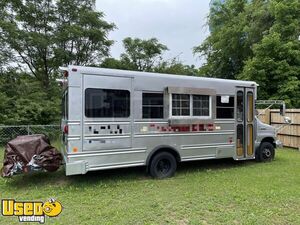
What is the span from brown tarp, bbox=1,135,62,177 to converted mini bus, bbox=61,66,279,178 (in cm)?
36

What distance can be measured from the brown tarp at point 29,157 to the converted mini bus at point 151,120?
0.36m

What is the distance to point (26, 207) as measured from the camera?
15.7ft

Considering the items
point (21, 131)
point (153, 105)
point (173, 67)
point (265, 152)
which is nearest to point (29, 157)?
point (153, 105)

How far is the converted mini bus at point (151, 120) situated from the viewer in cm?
567

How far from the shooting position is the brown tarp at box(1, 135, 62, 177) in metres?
5.73

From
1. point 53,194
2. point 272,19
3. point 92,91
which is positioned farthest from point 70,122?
point 272,19

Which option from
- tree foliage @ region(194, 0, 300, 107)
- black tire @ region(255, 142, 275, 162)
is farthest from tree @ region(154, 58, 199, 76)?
black tire @ region(255, 142, 275, 162)

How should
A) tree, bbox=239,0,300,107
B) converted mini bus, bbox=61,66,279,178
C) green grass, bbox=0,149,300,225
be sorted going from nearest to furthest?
green grass, bbox=0,149,300,225
converted mini bus, bbox=61,66,279,178
tree, bbox=239,0,300,107

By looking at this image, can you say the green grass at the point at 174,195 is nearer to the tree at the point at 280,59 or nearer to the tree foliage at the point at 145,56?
the tree at the point at 280,59

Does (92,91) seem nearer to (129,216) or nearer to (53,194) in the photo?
(53,194)

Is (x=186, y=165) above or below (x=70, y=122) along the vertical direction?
below

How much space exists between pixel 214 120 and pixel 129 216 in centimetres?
396

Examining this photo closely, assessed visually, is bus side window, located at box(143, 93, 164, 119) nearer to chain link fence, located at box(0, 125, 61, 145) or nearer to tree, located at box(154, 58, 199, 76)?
chain link fence, located at box(0, 125, 61, 145)

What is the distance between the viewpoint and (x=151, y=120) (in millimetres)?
6508
